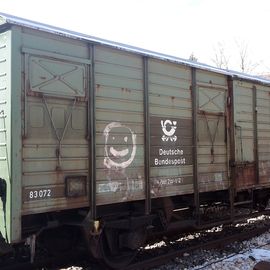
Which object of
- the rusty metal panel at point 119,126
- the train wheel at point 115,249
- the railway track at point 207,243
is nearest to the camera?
the rusty metal panel at point 119,126

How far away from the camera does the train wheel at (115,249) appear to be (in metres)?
6.51

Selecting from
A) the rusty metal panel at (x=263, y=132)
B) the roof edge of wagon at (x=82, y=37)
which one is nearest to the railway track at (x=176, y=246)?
the rusty metal panel at (x=263, y=132)

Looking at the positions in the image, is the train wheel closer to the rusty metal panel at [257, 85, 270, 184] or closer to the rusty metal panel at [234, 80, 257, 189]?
the rusty metal panel at [234, 80, 257, 189]

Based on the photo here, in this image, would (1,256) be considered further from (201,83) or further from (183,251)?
(201,83)

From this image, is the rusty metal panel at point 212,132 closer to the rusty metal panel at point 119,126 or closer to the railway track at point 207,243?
the railway track at point 207,243

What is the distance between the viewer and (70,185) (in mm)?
5664

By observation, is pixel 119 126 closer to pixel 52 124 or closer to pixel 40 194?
pixel 52 124

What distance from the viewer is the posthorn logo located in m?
7.10

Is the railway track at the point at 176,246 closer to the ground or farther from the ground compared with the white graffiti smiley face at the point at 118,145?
closer to the ground

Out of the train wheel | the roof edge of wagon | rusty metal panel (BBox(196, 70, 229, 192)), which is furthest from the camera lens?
rusty metal panel (BBox(196, 70, 229, 192))

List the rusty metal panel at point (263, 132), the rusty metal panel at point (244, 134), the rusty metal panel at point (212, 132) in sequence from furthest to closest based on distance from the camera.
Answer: the rusty metal panel at point (263, 132) → the rusty metal panel at point (244, 134) → the rusty metal panel at point (212, 132)

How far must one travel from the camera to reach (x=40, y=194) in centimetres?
530

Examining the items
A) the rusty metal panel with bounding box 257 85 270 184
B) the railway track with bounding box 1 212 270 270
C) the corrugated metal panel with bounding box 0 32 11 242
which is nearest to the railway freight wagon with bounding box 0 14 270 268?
the corrugated metal panel with bounding box 0 32 11 242

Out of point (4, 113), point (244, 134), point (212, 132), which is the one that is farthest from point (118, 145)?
point (244, 134)
